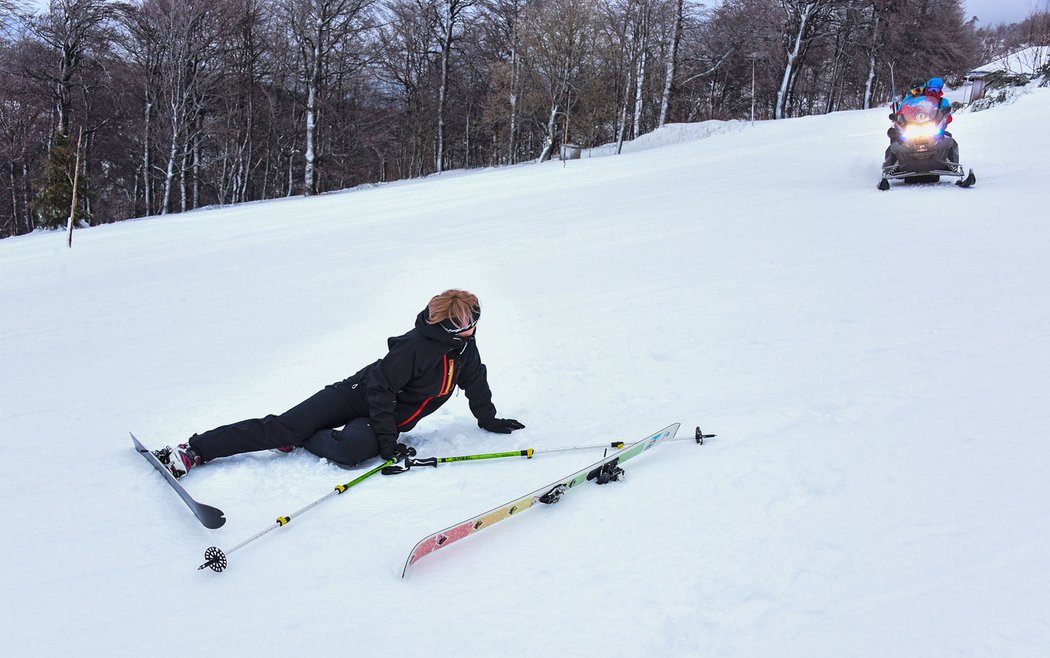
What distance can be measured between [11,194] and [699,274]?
30.9 metres

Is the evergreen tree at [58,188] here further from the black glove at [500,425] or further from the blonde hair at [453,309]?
the blonde hair at [453,309]

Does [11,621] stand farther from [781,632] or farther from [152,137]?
[152,137]

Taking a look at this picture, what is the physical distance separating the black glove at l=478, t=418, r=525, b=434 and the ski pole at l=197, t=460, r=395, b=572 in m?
0.68

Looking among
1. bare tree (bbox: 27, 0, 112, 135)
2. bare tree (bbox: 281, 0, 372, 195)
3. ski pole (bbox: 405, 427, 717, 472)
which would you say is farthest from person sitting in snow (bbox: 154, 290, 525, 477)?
bare tree (bbox: 27, 0, 112, 135)

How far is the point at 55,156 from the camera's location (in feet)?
64.8

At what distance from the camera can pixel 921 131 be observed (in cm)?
962

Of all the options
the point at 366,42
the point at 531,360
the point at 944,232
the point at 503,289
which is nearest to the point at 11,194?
the point at 366,42

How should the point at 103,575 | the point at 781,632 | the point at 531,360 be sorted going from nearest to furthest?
the point at 781,632 → the point at 103,575 → the point at 531,360

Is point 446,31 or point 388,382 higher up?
point 446,31

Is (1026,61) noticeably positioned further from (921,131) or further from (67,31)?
(67,31)

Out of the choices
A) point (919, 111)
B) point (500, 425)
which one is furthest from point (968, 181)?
point (500, 425)

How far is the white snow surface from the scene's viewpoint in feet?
7.94

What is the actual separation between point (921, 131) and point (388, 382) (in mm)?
9650

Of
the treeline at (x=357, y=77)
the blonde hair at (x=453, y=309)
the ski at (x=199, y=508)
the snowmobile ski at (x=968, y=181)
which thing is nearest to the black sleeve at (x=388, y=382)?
the blonde hair at (x=453, y=309)
